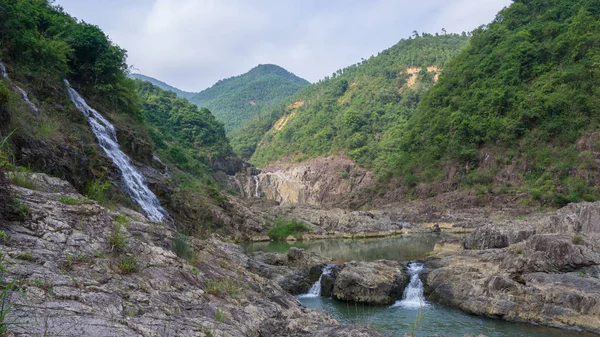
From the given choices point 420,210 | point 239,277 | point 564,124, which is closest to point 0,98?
point 239,277

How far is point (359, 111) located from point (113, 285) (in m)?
86.6

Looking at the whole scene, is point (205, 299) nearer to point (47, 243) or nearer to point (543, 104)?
point (47, 243)

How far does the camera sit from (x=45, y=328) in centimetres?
341

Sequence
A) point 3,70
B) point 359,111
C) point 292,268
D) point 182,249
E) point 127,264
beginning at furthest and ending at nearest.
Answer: point 359,111, point 292,268, point 3,70, point 182,249, point 127,264

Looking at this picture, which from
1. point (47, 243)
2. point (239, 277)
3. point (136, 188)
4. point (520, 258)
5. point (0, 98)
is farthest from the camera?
point (136, 188)

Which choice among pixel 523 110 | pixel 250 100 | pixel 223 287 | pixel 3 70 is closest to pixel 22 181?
pixel 223 287

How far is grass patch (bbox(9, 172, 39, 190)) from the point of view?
630 centimetres

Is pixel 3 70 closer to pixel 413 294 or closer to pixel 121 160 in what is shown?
pixel 121 160

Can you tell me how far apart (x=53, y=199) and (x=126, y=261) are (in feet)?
5.64

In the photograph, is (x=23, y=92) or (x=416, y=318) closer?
(x=416, y=318)

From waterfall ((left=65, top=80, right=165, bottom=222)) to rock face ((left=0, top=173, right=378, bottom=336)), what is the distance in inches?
480

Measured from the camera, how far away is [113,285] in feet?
16.2

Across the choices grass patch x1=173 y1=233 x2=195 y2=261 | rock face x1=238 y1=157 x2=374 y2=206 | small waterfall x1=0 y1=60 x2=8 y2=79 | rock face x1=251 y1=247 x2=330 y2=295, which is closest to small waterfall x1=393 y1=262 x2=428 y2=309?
rock face x1=251 y1=247 x2=330 y2=295

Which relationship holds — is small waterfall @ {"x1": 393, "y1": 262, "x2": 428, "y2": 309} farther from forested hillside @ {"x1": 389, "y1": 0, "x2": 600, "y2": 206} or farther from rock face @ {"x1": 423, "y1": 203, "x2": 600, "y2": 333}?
forested hillside @ {"x1": 389, "y1": 0, "x2": 600, "y2": 206}
